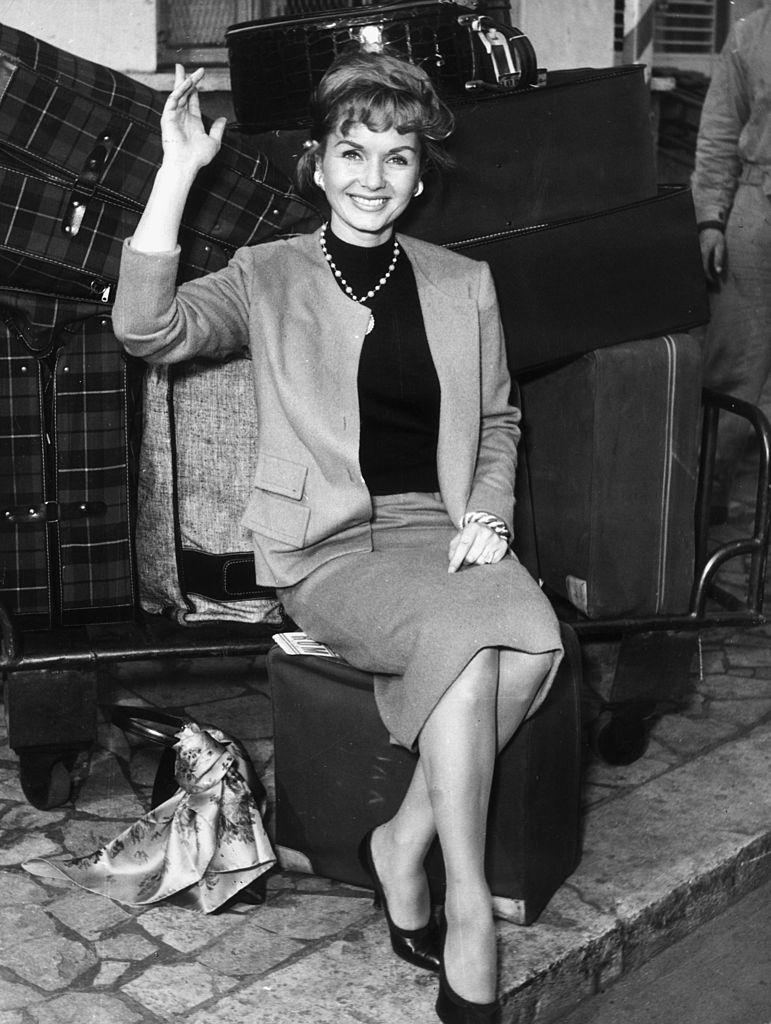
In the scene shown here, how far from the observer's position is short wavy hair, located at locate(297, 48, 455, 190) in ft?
9.56

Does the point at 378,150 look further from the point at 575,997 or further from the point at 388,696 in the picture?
the point at 575,997

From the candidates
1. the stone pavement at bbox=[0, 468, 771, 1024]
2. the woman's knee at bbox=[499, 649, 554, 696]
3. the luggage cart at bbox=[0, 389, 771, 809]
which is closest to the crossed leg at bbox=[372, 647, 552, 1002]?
the woman's knee at bbox=[499, 649, 554, 696]

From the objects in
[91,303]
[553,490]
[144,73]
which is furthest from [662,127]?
[91,303]

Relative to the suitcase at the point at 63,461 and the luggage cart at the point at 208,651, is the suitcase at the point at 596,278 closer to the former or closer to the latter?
the luggage cart at the point at 208,651

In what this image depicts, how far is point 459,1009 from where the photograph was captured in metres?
2.57

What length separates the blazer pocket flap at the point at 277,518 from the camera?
115 inches

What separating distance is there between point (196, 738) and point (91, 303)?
94cm

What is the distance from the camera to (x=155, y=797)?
10.2 ft

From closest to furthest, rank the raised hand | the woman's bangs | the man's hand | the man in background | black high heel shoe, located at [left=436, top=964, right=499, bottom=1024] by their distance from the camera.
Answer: black high heel shoe, located at [left=436, top=964, right=499, bottom=1024] → the raised hand → the woman's bangs → the man in background → the man's hand

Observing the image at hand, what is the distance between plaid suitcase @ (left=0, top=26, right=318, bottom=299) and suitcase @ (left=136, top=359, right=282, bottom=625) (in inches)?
11.2

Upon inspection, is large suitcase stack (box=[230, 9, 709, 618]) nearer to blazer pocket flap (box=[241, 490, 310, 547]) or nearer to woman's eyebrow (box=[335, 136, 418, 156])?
woman's eyebrow (box=[335, 136, 418, 156])

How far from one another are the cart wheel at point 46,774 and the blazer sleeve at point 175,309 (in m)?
0.91

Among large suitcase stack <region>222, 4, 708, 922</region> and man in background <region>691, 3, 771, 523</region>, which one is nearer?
large suitcase stack <region>222, 4, 708, 922</region>

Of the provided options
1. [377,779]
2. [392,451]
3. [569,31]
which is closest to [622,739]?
[377,779]
